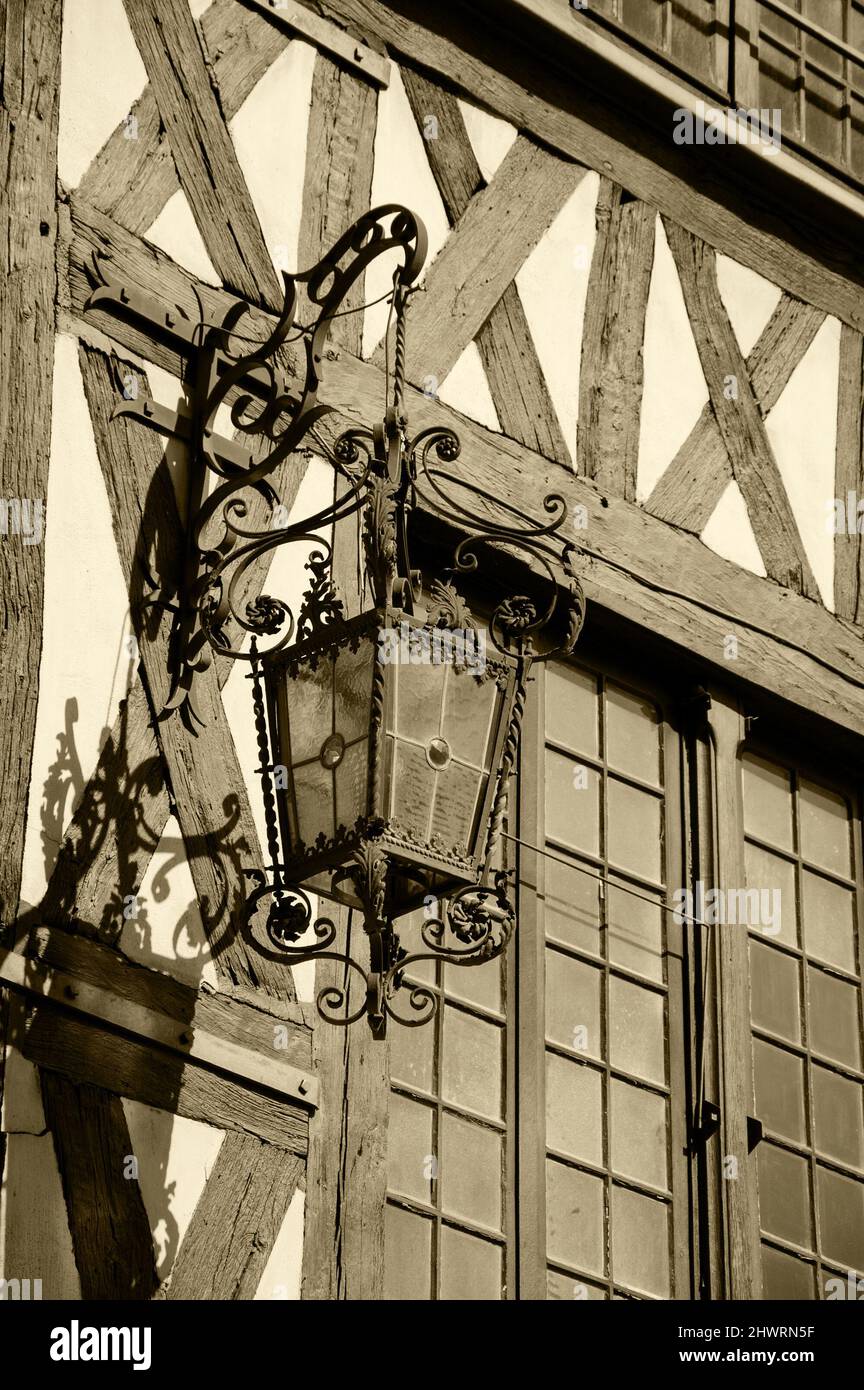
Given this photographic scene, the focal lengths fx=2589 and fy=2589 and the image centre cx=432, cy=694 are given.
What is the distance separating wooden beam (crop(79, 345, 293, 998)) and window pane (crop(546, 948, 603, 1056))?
2.62 ft

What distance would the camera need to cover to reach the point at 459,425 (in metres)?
6.14

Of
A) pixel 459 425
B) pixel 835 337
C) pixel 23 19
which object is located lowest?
pixel 459 425

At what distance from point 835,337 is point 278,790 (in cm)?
305

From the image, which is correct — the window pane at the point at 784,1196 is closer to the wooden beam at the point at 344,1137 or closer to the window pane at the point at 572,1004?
the window pane at the point at 572,1004

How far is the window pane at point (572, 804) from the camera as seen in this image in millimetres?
6000

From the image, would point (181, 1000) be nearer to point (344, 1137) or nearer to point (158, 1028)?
point (158, 1028)

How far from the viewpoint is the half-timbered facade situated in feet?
16.3

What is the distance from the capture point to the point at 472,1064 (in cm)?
556

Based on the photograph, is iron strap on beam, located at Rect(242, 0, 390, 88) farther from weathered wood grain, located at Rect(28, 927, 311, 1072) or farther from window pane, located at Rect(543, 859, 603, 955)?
weathered wood grain, located at Rect(28, 927, 311, 1072)

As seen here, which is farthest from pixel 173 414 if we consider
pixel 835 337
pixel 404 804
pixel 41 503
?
pixel 835 337

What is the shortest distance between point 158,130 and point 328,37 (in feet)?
2.22

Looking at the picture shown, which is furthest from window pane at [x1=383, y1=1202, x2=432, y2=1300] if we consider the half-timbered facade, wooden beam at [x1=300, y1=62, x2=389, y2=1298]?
wooden beam at [x1=300, y1=62, x2=389, y2=1298]

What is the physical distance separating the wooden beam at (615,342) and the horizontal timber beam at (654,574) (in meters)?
0.11

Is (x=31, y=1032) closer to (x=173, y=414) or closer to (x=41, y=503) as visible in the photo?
(x=41, y=503)
